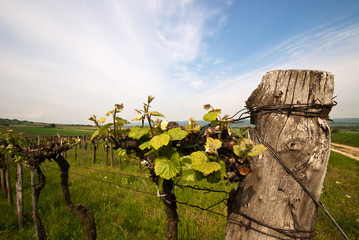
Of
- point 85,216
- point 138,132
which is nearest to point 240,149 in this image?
point 138,132

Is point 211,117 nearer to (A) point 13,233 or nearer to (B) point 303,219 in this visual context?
(B) point 303,219

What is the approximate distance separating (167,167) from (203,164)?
0.32 m

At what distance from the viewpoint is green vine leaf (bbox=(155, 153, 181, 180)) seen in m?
1.22

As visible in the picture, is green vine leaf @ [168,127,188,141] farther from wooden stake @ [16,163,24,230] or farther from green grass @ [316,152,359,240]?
green grass @ [316,152,359,240]

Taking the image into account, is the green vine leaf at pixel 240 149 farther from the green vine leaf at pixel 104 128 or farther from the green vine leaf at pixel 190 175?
the green vine leaf at pixel 104 128

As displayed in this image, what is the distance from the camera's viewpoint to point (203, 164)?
1.11m

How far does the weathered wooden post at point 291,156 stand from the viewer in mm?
1205

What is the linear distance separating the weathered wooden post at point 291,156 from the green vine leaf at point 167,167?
0.68 metres

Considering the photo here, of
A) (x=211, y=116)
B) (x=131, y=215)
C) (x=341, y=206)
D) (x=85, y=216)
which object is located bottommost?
(x=341, y=206)

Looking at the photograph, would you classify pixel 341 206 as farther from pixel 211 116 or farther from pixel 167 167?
pixel 167 167

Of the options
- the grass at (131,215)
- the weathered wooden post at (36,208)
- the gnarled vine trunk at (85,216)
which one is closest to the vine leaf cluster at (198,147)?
the grass at (131,215)

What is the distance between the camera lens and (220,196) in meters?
5.32

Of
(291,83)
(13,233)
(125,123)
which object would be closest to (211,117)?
(291,83)

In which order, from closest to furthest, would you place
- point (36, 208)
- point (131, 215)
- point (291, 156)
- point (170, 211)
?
1. point (291, 156)
2. point (170, 211)
3. point (36, 208)
4. point (131, 215)
